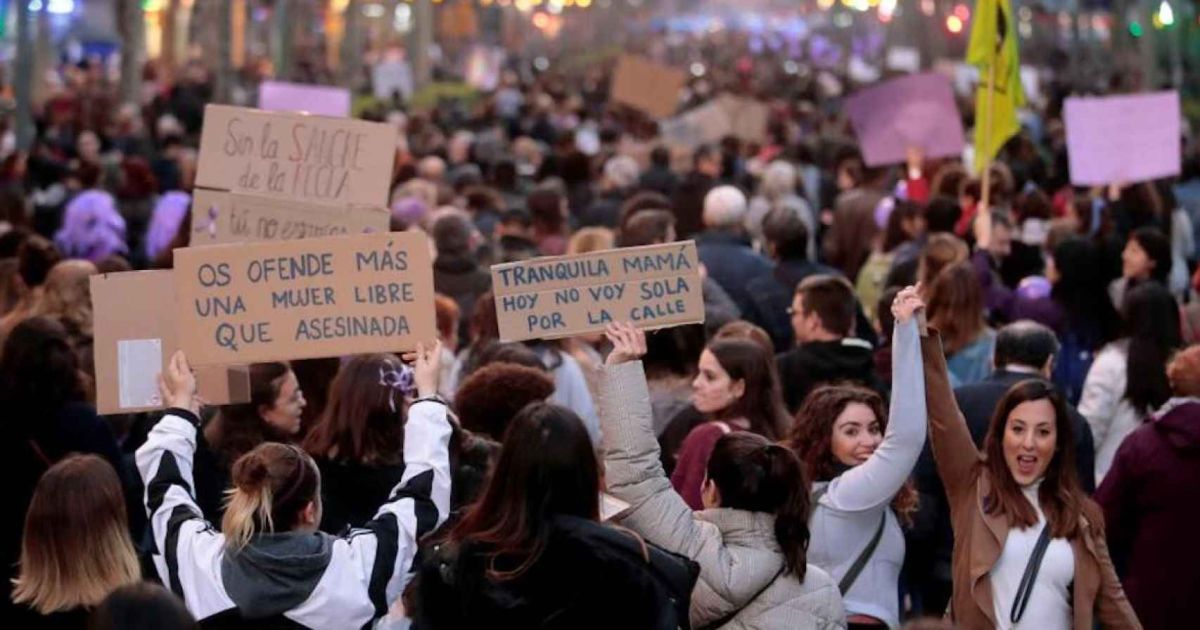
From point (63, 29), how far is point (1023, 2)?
89.6 ft

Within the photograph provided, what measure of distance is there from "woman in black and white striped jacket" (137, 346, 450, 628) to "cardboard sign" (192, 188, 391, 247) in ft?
9.80

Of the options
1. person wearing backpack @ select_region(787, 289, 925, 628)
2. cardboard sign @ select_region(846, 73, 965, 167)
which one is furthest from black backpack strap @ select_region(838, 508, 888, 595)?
cardboard sign @ select_region(846, 73, 965, 167)

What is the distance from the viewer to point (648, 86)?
967 inches

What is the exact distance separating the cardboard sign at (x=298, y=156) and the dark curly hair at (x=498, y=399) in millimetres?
1632

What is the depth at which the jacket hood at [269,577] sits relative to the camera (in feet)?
20.2

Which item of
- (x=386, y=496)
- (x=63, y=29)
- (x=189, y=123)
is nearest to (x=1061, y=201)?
(x=386, y=496)

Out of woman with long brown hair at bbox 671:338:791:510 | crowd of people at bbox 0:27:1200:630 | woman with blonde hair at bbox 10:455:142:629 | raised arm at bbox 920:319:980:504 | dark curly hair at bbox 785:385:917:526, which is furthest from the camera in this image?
woman with long brown hair at bbox 671:338:791:510

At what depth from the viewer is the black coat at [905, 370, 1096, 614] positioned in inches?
323

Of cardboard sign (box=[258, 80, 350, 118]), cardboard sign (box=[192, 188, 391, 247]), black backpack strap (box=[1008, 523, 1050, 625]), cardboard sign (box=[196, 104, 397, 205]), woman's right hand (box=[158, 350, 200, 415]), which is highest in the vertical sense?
cardboard sign (box=[258, 80, 350, 118])

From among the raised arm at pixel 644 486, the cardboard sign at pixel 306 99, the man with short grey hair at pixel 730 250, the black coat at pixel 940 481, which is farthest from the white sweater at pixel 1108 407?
the cardboard sign at pixel 306 99

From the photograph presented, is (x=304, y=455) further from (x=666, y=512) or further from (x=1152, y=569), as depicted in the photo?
(x=1152, y=569)

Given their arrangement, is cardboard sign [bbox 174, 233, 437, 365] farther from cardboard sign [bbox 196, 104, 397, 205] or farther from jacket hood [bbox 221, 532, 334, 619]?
cardboard sign [bbox 196, 104, 397, 205]

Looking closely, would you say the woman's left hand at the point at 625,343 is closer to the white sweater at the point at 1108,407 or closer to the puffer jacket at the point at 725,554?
the puffer jacket at the point at 725,554

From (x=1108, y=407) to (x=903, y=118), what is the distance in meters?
7.91
